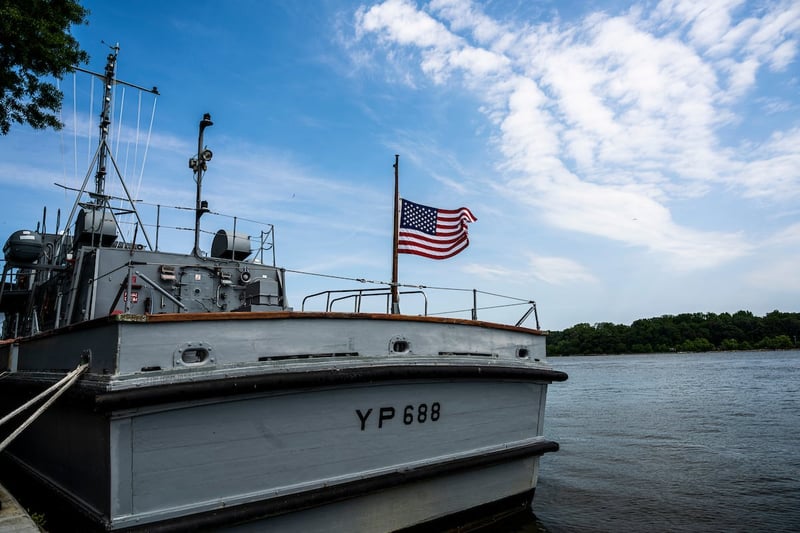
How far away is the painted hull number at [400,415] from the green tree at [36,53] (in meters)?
8.18

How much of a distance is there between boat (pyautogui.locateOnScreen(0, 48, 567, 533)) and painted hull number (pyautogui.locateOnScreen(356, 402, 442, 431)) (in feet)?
0.05

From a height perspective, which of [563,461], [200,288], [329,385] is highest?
[200,288]

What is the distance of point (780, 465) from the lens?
415 inches

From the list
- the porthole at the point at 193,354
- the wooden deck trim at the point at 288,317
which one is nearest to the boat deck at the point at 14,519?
the porthole at the point at 193,354

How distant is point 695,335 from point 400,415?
10151 centimetres

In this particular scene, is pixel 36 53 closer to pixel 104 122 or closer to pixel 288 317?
pixel 104 122

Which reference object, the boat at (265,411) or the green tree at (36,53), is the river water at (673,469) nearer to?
the boat at (265,411)

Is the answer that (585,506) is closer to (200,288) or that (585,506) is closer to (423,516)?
(423,516)

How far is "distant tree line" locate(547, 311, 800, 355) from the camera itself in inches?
3612

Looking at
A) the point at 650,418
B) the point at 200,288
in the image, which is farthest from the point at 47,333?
the point at 650,418

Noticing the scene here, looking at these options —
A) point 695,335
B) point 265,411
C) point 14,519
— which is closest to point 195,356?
point 265,411

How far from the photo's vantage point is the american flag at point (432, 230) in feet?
27.9

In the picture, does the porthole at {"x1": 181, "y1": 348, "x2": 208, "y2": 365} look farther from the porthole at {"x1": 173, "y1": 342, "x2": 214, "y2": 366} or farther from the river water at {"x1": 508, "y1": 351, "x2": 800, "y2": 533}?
the river water at {"x1": 508, "y1": 351, "x2": 800, "y2": 533}

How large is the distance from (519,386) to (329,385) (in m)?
2.86
